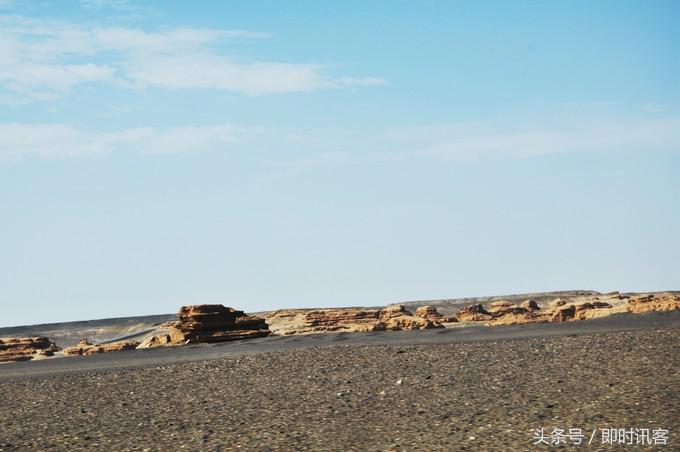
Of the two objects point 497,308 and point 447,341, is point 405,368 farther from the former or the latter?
point 497,308

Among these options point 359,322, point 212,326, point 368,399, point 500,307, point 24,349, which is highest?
point 212,326

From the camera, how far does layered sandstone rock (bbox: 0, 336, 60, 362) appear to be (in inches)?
1836

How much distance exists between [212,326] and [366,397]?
2279 cm

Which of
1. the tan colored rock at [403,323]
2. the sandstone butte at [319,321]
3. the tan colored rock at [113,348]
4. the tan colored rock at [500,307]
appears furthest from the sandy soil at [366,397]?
the tan colored rock at [500,307]

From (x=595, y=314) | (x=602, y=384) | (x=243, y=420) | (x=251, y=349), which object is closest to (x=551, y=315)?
(x=595, y=314)

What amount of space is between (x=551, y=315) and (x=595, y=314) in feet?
14.8

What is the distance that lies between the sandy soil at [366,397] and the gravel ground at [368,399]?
0.13 ft

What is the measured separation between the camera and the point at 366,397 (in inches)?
702

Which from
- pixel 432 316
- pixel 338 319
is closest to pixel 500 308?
pixel 432 316

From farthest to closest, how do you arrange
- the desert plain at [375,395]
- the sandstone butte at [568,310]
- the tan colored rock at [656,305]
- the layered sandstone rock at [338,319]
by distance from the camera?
the layered sandstone rock at [338,319] → the sandstone butte at [568,310] → the tan colored rock at [656,305] → the desert plain at [375,395]

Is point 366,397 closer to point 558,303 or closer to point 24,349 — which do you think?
point 558,303

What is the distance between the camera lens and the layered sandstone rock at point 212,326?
39250 mm

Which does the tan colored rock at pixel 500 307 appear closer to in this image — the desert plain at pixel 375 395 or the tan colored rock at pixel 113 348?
the desert plain at pixel 375 395

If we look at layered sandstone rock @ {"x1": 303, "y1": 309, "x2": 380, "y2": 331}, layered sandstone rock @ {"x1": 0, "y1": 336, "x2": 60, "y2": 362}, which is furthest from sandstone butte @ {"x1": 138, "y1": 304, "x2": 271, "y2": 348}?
layered sandstone rock @ {"x1": 0, "y1": 336, "x2": 60, "y2": 362}
